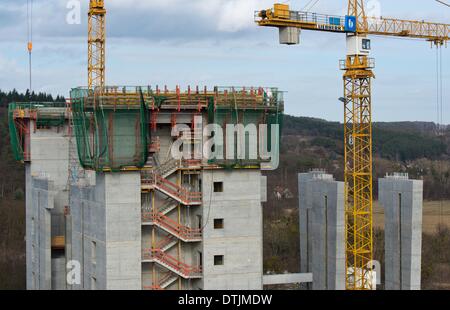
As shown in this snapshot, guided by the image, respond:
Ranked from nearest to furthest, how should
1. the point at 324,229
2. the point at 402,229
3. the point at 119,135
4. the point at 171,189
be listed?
the point at 119,135
the point at 171,189
the point at 402,229
the point at 324,229

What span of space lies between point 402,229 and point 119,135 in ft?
76.6

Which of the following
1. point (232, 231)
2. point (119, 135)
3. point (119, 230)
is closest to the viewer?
point (119, 230)

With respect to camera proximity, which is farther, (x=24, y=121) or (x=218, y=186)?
(x=24, y=121)

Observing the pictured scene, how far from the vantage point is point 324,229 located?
6400cm

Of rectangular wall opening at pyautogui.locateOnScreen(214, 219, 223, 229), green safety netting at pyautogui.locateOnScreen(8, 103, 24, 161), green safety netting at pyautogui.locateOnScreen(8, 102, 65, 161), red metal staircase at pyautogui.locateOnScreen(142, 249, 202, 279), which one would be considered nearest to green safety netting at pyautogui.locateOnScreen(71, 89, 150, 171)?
red metal staircase at pyautogui.locateOnScreen(142, 249, 202, 279)

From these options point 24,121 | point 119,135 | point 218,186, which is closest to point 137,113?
point 119,135

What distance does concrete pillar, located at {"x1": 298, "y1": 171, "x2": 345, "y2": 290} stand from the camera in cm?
6147

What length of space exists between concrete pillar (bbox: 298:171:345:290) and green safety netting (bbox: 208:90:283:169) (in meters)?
13.2

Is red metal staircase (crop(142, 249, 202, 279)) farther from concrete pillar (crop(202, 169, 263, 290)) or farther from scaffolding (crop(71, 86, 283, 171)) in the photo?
scaffolding (crop(71, 86, 283, 171))

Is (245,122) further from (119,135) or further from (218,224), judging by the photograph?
(119,135)

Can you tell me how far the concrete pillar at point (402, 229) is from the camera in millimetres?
58469
